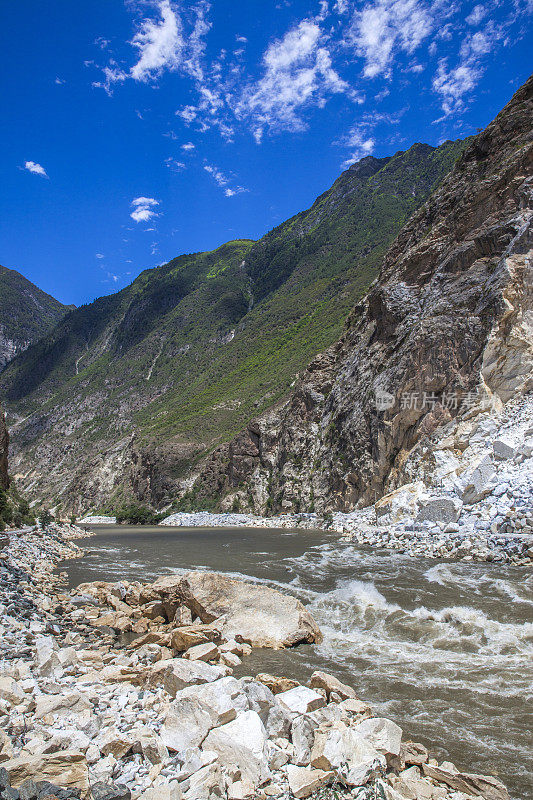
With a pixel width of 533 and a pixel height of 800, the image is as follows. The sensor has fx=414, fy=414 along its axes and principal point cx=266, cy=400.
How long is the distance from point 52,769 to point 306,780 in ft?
7.82

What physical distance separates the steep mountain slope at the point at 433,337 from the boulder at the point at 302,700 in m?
20.2

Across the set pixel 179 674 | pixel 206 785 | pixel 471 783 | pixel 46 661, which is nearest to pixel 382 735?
pixel 471 783

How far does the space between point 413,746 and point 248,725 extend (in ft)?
6.17

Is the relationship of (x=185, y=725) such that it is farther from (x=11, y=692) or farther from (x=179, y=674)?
(x=11, y=692)

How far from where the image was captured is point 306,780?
404 centimetres

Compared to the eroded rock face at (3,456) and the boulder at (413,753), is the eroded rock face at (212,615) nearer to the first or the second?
the boulder at (413,753)

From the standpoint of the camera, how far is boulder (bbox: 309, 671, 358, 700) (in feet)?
19.0

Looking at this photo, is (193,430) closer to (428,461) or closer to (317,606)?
(428,461)

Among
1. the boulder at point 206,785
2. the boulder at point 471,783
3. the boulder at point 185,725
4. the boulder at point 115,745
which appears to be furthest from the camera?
the boulder at point 185,725

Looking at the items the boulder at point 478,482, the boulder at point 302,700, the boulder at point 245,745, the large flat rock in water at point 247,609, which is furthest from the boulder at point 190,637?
the boulder at point 478,482

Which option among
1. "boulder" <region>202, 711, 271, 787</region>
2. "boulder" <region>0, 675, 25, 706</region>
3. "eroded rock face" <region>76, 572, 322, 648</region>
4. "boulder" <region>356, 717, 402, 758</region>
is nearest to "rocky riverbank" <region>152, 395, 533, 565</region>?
"eroded rock face" <region>76, 572, 322, 648</region>

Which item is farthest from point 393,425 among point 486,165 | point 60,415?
point 60,415

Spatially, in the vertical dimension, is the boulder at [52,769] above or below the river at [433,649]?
above

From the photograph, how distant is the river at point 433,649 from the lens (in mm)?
5188
